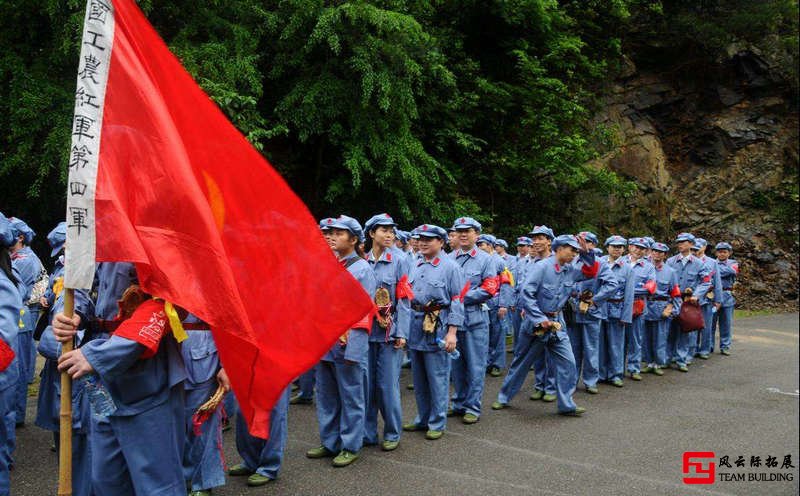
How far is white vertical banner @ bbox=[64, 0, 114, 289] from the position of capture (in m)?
3.28

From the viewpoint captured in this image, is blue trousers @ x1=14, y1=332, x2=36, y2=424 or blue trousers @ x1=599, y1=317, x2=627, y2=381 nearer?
blue trousers @ x1=14, y1=332, x2=36, y2=424

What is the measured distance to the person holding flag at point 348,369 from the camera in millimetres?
6414

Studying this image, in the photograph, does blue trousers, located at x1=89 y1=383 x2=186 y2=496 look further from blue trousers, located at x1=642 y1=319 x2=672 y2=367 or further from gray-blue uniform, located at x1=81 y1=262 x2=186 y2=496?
blue trousers, located at x1=642 y1=319 x2=672 y2=367

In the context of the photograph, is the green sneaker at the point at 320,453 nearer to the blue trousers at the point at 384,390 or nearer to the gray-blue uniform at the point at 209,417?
the blue trousers at the point at 384,390

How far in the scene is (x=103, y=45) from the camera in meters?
3.60

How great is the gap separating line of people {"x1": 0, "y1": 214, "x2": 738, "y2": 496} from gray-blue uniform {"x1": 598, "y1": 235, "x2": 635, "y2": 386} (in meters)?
0.03

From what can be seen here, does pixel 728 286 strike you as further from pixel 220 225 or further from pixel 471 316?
pixel 220 225

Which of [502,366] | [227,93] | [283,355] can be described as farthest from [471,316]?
[227,93]

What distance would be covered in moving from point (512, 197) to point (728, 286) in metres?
8.42

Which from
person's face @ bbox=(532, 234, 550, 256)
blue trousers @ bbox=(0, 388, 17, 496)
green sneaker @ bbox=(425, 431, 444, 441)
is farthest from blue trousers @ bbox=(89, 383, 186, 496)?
person's face @ bbox=(532, 234, 550, 256)

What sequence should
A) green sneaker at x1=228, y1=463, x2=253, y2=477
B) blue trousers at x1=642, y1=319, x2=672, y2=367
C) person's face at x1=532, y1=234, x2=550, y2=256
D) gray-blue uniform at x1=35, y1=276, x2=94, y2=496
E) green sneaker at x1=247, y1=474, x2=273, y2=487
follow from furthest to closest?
blue trousers at x1=642, y1=319, x2=672, y2=367 → person's face at x1=532, y1=234, x2=550, y2=256 → green sneaker at x1=228, y1=463, x2=253, y2=477 → green sneaker at x1=247, y1=474, x2=273, y2=487 → gray-blue uniform at x1=35, y1=276, x2=94, y2=496

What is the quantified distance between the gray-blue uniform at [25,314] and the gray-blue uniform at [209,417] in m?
3.13

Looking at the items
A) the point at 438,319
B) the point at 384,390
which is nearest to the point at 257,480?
the point at 384,390

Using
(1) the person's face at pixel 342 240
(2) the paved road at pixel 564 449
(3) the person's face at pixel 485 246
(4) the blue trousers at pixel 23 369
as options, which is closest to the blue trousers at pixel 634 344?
(2) the paved road at pixel 564 449
